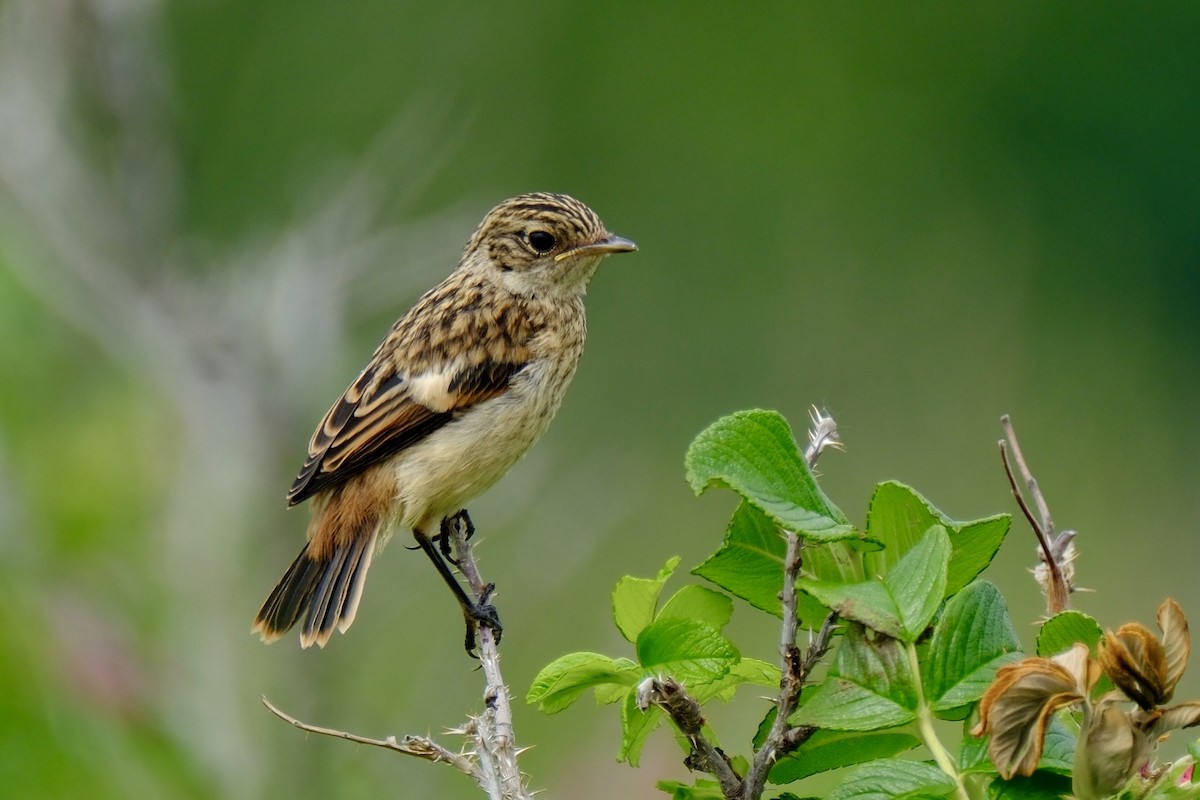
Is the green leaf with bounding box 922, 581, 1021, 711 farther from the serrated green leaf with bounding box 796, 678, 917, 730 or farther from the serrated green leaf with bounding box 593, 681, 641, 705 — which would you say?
the serrated green leaf with bounding box 593, 681, 641, 705

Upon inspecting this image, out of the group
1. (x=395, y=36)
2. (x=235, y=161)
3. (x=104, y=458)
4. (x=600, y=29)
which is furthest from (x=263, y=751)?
(x=600, y=29)

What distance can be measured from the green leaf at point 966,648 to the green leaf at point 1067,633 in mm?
25

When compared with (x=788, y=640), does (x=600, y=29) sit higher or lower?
higher

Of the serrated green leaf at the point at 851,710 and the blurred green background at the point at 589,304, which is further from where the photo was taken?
the blurred green background at the point at 589,304

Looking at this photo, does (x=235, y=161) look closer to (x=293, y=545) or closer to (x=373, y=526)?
(x=293, y=545)

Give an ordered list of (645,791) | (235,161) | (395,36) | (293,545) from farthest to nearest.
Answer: (395,36)
(235,161)
(293,545)
(645,791)

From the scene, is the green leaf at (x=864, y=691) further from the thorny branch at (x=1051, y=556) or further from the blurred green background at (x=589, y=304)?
the blurred green background at (x=589, y=304)

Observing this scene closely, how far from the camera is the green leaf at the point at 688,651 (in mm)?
1286

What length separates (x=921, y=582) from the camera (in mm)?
1207

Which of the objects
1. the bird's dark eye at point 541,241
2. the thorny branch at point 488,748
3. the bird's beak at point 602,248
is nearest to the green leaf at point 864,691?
the thorny branch at point 488,748

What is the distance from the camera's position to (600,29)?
13.7m

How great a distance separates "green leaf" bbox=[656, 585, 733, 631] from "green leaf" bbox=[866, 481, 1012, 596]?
179 millimetres

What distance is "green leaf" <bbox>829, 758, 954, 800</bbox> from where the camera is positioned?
1.11 m

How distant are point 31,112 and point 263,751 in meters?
2.75
